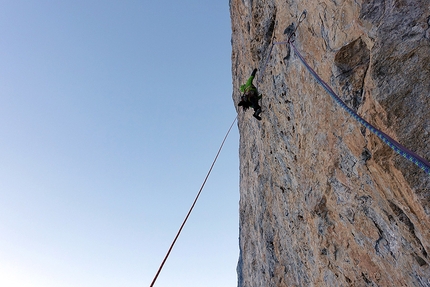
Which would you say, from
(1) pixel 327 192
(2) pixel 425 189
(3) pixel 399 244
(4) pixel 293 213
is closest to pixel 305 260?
(4) pixel 293 213

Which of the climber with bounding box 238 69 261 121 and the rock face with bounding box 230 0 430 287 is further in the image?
the climber with bounding box 238 69 261 121

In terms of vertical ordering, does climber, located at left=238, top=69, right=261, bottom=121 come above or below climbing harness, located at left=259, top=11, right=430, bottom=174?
above

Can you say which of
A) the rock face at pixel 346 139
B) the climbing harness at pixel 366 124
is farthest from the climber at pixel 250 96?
the climbing harness at pixel 366 124

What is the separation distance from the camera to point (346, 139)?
4.34 m

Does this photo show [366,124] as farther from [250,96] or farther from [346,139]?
[250,96]

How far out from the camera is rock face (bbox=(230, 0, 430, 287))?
3.15 meters

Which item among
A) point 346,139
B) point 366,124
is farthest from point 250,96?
point 366,124

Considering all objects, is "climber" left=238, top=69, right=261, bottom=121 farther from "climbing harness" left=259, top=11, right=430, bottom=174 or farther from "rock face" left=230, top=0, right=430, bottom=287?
"climbing harness" left=259, top=11, right=430, bottom=174

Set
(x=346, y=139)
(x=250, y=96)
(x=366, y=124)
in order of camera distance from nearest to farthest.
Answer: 1. (x=366, y=124)
2. (x=346, y=139)
3. (x=250, y=96)

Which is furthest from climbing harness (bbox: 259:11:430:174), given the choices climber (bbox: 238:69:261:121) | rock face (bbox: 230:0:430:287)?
climber (bbox: 238:69:261:121)

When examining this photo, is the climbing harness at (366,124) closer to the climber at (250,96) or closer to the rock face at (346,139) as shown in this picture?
the rock face at (346,139)

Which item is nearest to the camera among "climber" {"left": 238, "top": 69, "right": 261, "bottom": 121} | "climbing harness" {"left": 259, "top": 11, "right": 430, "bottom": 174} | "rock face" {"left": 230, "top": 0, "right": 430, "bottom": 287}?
"climbing harness" {"left": 259, "top": 11, "right": 430, "bottom": 174}

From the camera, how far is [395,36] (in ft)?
10.7

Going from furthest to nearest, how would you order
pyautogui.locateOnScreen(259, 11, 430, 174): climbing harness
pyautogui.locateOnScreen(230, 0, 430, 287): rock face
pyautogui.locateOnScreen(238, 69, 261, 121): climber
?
pyautogui.locateOnScreen(238, 69, 261, 121): climber < pyautogui.locateOnScreen(230, 0, 430, 287): rock face < pyautogui.locateOnScreen(259, 11, 430, 174): climbing harness
